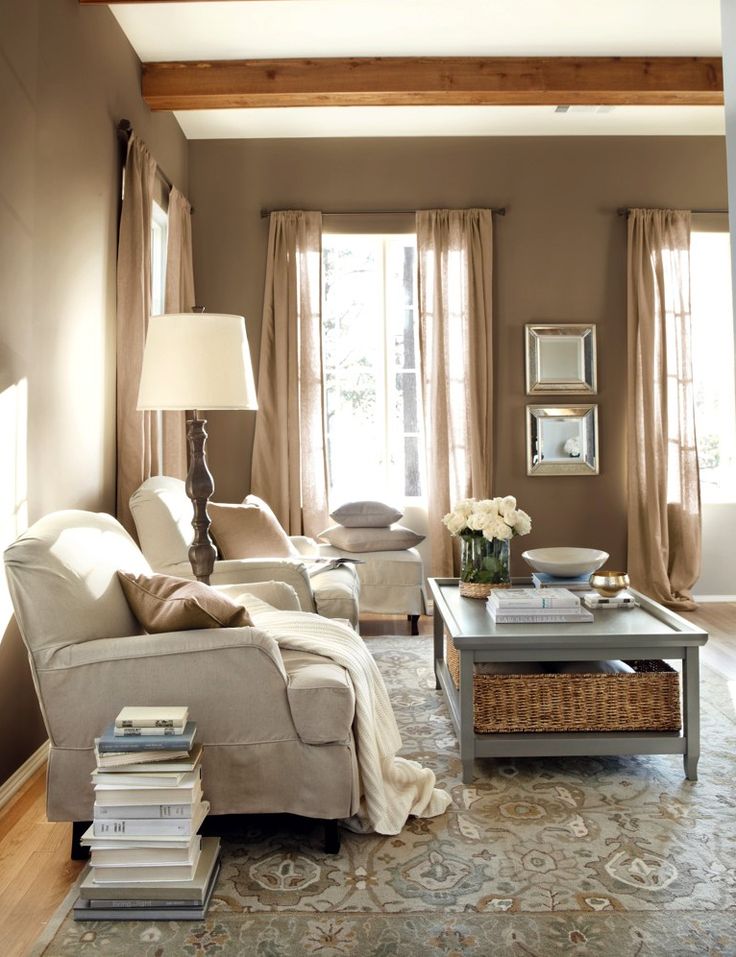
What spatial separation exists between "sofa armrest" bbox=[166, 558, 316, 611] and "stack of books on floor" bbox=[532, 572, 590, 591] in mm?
933

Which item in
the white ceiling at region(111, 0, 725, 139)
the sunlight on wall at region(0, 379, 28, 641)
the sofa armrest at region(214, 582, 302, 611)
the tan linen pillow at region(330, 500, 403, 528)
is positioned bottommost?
the sofa armrest at region(214, 582, 302, 611)

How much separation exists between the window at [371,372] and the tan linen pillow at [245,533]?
1697 millimetres

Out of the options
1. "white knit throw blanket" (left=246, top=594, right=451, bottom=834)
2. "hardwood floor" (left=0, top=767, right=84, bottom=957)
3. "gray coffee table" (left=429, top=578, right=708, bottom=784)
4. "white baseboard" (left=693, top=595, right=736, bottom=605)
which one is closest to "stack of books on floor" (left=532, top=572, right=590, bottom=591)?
"gray coffee table" (left=429, top=578, right=708, bottom=784)

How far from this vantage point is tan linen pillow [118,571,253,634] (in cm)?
215

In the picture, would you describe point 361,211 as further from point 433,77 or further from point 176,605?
point 176,605

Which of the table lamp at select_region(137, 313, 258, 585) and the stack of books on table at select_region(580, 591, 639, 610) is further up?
the table lamp at select_region(137, 313, 258, 585)

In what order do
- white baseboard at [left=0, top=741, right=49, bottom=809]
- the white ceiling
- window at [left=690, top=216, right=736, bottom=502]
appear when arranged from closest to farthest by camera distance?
1. white baseboard at [left=0, top=741, right=49, bottom=809]
2. the white ceiling
3. window at [left=690, top=216, right=736, bottom=502]

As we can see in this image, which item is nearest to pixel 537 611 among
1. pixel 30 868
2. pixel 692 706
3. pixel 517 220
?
pixel 692 706

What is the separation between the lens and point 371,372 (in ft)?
18.3

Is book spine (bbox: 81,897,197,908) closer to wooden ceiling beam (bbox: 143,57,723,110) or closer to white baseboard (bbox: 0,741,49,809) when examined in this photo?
white baseboard (bbox: 0,741,49,809)

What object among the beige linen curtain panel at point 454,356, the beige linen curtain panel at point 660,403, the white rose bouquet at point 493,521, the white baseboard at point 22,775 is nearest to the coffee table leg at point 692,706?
the white rose bouquet at point 493,521

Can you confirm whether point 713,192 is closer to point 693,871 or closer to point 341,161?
point 341,161

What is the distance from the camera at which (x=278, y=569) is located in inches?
129

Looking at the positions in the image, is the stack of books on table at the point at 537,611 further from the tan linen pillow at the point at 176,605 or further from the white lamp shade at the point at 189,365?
the white lamp shade at the point at 189,365
